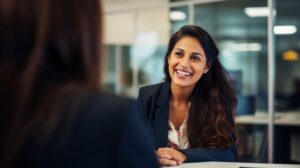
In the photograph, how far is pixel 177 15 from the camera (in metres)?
5.76

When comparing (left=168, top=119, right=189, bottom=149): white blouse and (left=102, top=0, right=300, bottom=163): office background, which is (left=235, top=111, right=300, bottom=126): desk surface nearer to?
(left=102, top=0, right=300, bottom=163): office background

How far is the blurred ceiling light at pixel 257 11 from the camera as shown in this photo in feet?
15.9

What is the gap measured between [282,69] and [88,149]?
482cm

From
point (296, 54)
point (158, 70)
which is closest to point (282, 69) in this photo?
point (296, 54)

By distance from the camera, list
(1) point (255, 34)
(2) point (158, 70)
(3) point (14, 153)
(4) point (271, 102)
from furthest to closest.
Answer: (2) point (158, 70) < (1) point (255, 34) < (4) point (271, 102) < (3) point (14, 153)

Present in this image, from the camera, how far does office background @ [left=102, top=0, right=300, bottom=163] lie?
4.80 meters

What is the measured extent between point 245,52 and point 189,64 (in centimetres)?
402

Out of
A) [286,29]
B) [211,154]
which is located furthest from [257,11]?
[211,154]

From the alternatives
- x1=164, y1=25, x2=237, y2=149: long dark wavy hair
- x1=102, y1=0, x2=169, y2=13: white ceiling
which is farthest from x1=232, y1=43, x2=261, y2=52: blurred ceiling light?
x1=164, y1=25, x2=237, y2=149: long dark wavy hair

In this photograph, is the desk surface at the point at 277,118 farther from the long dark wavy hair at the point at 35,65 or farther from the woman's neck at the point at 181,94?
the long dark wavy hair at the point at 35,65

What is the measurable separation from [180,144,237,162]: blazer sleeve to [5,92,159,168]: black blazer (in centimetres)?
112

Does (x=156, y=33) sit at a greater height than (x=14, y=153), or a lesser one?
greater

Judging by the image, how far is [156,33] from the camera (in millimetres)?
6789

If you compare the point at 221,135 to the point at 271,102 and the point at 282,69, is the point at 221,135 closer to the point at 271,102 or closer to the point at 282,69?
the point at 271,102
